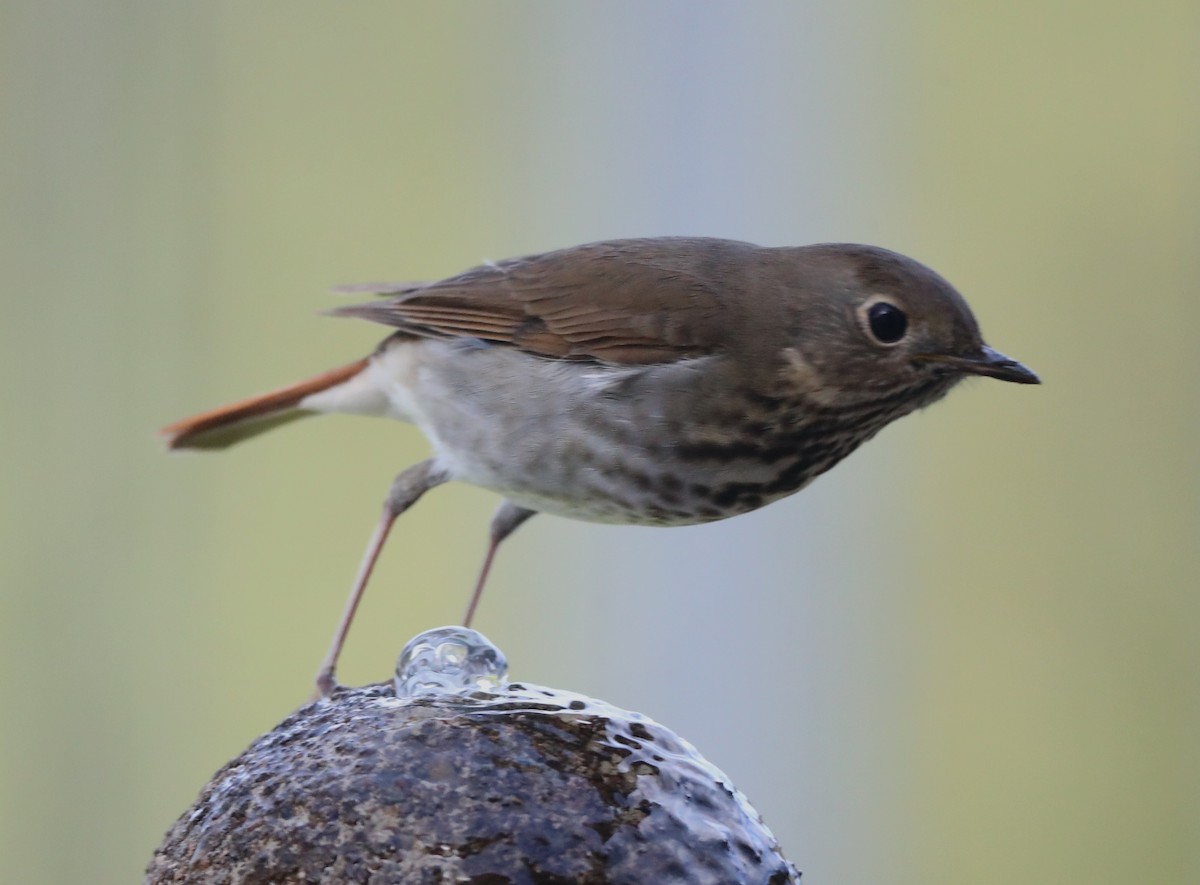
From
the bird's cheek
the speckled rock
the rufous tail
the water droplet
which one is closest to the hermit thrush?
the bird's cheek

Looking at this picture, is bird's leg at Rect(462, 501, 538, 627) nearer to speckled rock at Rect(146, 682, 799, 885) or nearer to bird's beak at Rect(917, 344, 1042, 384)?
bird's beak at Rect(917, 344, 1042, 384)

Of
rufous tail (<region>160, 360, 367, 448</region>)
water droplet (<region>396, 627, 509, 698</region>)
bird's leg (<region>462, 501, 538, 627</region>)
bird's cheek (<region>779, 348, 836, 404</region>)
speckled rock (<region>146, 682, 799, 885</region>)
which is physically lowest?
speckled rock (<region>146, 682, 799, 885</region>)

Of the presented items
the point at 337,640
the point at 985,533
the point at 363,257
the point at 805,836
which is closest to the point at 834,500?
the point at 985,533

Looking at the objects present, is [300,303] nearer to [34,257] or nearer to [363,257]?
[363,257]

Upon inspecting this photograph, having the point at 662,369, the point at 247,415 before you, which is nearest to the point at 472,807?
the point at 662,369

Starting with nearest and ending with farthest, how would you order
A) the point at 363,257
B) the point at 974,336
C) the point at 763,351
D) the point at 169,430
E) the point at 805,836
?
1. the point at 974,336
2. the point at 763,351
3. the point at 169,430
4. the point at 363,257
5. the point at 805,836

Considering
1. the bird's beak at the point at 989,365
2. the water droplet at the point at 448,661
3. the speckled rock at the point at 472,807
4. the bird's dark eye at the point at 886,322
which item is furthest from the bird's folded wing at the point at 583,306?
the speckled rock at the point at 472,807
